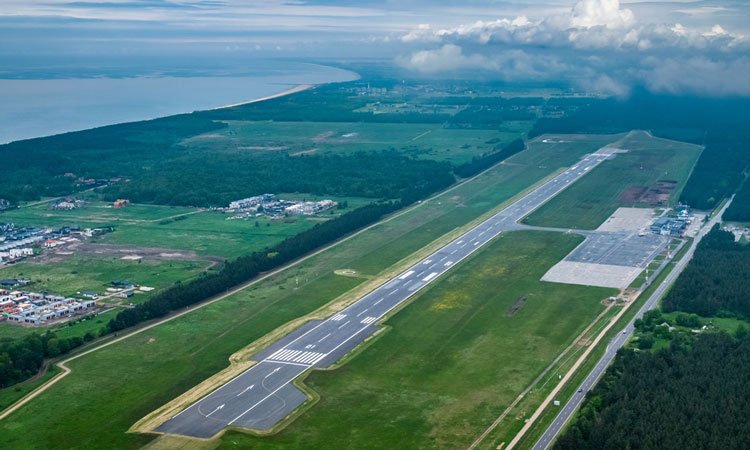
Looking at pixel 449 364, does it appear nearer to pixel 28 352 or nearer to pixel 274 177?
pixel 28 352

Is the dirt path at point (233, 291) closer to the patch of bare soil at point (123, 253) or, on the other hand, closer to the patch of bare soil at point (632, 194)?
the patch of bare soil at point (123, 253)

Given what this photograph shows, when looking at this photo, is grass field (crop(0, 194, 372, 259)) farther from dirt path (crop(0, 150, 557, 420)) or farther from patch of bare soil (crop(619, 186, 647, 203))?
patch of bare soil (crop(619, 186, 647, 203))

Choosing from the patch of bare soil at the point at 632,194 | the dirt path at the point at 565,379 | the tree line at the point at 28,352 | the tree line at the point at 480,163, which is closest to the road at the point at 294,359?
the tree line at the point at 28,352

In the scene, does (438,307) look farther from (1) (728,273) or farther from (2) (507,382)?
(1) (728,273)

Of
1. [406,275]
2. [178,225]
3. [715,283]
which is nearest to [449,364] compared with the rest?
[406,275]

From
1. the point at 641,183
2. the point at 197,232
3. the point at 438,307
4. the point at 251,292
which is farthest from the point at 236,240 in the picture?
the point at 641,183
